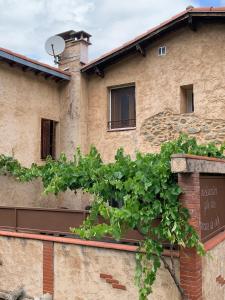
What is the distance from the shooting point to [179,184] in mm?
5625

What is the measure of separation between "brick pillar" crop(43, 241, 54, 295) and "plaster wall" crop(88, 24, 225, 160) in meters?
4.99

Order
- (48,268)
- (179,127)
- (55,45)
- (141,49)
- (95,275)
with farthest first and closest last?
1. (55,45)
2. (141,49)
3. (179,127)
4. (48,268)
5. (95,275)

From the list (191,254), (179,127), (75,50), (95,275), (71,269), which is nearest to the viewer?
(191,254)

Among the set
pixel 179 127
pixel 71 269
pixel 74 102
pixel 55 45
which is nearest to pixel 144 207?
pixel 71 269

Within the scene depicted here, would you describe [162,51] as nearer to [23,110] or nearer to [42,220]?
[23,110]

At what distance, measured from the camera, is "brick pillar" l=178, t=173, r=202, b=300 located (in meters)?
5.57

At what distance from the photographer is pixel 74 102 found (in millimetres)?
12406

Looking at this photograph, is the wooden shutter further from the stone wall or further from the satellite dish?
the stone wall

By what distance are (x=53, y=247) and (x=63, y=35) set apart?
8.73m

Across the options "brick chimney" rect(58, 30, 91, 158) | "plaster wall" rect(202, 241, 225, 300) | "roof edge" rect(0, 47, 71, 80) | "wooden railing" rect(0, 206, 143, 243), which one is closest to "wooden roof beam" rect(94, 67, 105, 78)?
"brick chimney" rect(58, 30, 91, 158)

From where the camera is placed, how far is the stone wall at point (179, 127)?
10.3 metres

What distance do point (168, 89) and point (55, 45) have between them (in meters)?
4.60

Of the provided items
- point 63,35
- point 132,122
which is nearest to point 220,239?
point 132,122

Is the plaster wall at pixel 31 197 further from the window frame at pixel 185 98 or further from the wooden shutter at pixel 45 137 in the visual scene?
the window frame at pixel 185 98
